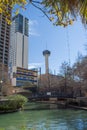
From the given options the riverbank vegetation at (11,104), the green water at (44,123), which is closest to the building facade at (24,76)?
the riverbank vegetation at (11,104)

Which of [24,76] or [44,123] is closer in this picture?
[44,123]

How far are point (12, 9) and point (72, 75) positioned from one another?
64.7 m

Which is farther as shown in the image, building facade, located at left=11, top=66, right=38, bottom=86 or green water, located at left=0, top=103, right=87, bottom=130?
building facade, located at left=11, top=66, right=38, bottom=86

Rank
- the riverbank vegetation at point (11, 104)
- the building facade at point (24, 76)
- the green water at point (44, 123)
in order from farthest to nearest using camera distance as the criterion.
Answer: the building facade at point (24, 76)
the riverbank vegetation at point (11, 104)
the green water at point (44, 123)

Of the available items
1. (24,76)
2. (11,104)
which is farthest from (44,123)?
(24,76)

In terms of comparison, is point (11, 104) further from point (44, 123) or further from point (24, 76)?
point (24, 76)

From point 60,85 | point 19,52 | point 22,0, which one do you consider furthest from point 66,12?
point 19,52

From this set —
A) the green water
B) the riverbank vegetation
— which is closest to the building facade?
the riverbank vegetation

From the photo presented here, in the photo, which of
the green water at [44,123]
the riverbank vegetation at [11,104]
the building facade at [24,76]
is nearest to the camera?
the green water at [44,123]

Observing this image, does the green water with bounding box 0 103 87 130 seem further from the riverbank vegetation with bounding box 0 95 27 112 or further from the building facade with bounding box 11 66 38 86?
the building facade with bounding box 11 66 38 86

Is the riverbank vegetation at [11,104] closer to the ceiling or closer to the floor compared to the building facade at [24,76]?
closer to the floor

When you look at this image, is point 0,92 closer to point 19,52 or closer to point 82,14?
point 82,14

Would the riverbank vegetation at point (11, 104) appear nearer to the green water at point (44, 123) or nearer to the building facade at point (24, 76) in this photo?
the green water at point (44, 123)

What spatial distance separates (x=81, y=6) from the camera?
2709 mm
